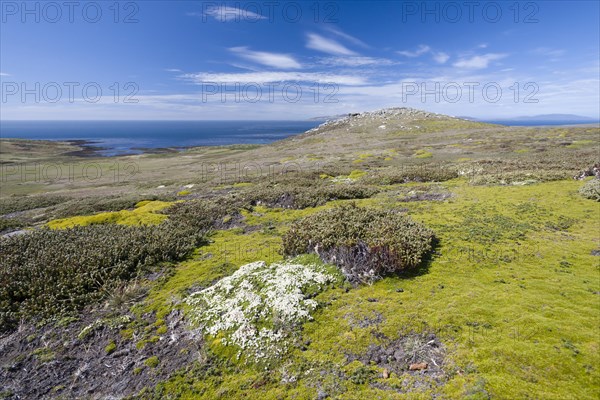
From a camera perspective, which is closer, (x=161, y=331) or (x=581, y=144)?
(x=161, y=331)

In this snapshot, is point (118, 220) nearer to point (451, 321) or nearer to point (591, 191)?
point (451, 321)

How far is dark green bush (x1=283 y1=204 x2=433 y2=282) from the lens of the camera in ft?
36.0

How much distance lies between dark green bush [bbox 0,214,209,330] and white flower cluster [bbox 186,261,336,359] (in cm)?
464

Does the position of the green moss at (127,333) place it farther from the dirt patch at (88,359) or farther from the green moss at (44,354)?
the green moss at (44,354)

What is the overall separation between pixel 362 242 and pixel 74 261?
12.6m

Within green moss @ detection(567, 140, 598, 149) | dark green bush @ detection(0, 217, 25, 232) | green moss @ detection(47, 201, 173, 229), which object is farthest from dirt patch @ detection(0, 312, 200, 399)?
green moss @ detection(567, 140, 598, 149)

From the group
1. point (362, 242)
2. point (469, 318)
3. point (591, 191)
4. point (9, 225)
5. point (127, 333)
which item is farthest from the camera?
point (9, 225)

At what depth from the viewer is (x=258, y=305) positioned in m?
9.71

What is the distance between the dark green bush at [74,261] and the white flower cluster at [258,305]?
15.2 ft

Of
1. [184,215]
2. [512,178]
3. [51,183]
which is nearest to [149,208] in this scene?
[184,215]

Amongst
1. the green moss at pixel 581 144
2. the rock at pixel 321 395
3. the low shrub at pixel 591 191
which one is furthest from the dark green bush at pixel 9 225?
the green moss at pixel 581 144

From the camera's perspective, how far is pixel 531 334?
7.45 meters

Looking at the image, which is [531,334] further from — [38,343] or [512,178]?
[512,178]

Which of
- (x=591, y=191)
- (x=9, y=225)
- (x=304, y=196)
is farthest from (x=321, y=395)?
(x=9, y=225)
